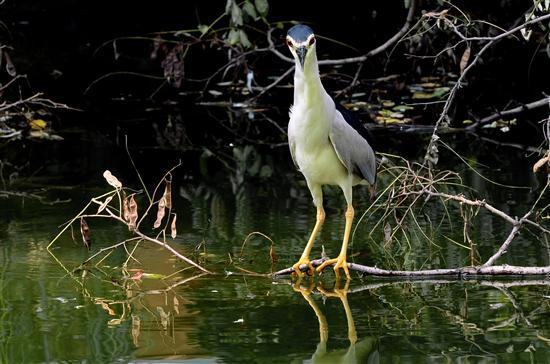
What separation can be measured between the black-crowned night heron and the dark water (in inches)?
16.2

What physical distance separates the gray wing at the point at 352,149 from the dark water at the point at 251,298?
0.49 m

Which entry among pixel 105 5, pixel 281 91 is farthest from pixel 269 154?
pixel 105 5

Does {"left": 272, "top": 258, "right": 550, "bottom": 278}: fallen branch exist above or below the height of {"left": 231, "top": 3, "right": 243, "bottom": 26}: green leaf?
below

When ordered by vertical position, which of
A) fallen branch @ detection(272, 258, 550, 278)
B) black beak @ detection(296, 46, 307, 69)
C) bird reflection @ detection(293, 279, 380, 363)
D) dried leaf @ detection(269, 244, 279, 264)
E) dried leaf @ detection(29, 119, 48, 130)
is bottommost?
bird reflection @ detection(293, 279, 380, 363)

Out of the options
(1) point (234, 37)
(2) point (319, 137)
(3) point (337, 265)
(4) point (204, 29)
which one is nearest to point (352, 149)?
(2) point (319, 137)

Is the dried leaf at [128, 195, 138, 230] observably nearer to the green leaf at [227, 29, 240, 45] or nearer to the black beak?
the black beak

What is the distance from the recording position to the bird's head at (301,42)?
219 inches

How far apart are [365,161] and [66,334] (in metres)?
2.12

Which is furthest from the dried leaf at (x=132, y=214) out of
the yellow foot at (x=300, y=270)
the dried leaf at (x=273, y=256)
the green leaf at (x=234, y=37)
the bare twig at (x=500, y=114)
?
the bare twig at (x=500, y=114)

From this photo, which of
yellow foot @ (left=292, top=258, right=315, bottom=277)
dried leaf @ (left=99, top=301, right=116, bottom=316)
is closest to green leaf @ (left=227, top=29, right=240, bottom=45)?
yellow foot @ (left=292, top=258, right=315, bottom=277)

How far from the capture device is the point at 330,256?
639 centimetres

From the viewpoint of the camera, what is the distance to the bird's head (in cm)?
556

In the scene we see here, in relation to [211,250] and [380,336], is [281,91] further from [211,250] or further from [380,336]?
[380,336]

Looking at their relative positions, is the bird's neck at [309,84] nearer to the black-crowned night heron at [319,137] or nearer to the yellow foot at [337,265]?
the black-crowned night heron at [319,137]
